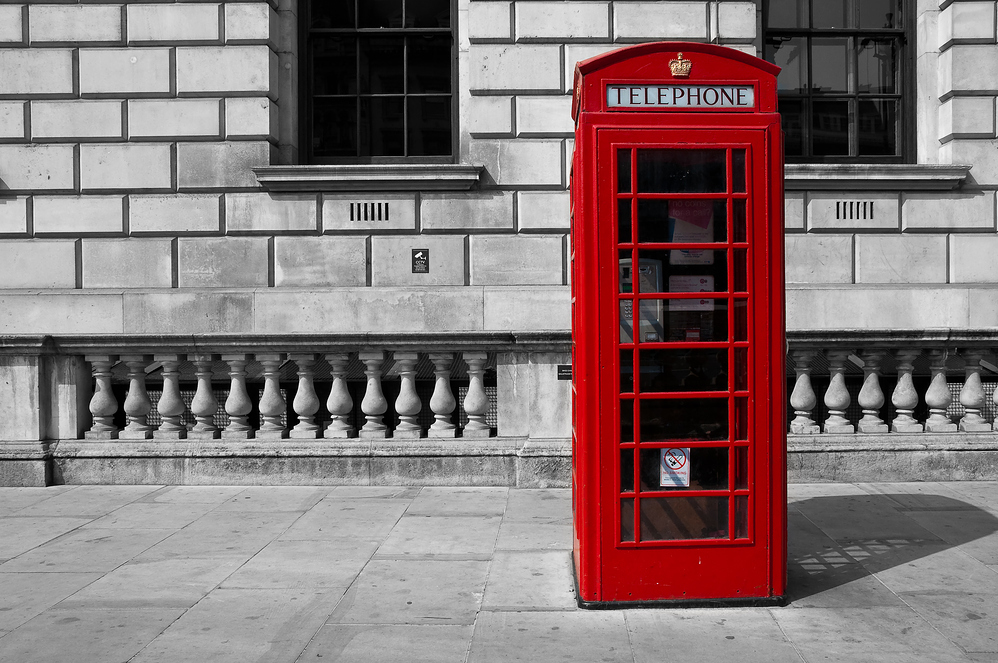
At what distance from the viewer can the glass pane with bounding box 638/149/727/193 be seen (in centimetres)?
397

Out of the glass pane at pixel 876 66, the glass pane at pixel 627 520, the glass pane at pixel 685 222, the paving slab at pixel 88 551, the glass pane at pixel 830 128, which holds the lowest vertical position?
the paving slab at pixel 88 551

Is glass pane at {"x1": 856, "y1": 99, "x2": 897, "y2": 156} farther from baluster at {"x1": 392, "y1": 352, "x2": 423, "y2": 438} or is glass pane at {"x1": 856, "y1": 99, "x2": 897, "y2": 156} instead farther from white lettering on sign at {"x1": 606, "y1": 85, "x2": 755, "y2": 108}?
white lettering on sign at {"x1": 606, "y1": 85, "x2": 755, "y2": 108}

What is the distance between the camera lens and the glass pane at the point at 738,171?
3982mm

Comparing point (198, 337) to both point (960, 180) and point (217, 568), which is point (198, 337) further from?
point (960, 180)

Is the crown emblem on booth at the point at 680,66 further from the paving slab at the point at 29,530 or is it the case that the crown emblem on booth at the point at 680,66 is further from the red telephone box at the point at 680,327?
the paving slab at the point at 29,530

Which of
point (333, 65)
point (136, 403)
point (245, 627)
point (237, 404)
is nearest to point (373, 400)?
point (237, 404)

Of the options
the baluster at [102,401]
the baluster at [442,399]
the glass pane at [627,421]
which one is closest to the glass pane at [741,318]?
the glass pane at [627,421]

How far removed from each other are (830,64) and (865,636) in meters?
7.42

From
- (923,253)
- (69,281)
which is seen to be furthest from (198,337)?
(923,253)

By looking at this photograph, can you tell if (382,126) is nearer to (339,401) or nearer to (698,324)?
(339,401)

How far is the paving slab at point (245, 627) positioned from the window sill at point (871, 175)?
6.55 metres

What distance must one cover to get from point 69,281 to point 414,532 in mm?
5468

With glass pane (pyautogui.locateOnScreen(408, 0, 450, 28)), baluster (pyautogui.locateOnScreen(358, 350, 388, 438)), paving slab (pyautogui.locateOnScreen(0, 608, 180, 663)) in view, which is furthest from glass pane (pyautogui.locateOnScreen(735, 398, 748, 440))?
glass pane (pyautogui.locateOnScreen(408, 0, 450, 28))

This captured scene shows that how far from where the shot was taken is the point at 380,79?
365 inches
